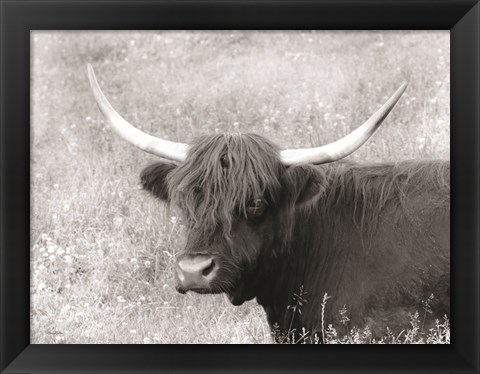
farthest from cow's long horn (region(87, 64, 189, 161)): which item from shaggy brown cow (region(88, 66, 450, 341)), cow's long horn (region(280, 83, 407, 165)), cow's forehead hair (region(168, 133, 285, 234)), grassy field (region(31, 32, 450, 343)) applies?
cow's long horn (region(280, 83, 407, 165))

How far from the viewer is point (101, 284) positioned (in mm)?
6766

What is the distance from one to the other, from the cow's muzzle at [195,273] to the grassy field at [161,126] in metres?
0.84

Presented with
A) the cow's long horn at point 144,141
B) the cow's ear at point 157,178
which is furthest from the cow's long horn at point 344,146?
the cow's ear at point 157,178

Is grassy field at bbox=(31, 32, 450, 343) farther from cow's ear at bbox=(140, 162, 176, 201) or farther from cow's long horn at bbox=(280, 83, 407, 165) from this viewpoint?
cow's long horn at bbox=(280, 83, 407, 165)

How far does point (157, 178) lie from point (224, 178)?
0.57m

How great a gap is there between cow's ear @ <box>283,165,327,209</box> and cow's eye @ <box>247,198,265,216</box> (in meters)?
0.19

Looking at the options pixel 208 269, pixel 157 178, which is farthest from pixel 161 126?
pixel 208 269

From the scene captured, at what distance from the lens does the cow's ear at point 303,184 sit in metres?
5.63

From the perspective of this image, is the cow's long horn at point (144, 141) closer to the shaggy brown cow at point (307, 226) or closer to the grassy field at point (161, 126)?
the shaggy brown cow at point (307, 226)

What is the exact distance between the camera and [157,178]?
600cm

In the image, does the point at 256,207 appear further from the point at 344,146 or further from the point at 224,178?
the point at 344,146

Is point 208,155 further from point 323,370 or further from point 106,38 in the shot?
point 106,38
